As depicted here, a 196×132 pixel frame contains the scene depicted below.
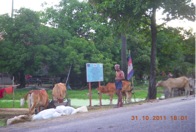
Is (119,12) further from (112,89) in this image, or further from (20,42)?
(20,42)

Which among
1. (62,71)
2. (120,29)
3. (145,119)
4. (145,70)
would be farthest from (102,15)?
(145,70)

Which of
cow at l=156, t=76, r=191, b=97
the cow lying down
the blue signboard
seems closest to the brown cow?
the blue signboard

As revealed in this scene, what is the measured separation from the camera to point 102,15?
68.7 ft

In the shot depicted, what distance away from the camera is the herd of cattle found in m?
14.5

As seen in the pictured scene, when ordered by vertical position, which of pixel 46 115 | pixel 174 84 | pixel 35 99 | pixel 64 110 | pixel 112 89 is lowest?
pixel 46 115

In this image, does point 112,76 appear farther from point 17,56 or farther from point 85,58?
point 17,56

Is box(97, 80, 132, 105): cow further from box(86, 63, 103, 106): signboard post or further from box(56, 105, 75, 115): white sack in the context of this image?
box(56, 105, 75, 115): white sack

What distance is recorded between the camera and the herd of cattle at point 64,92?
1453cm

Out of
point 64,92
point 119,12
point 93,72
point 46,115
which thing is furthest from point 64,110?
point 119,12

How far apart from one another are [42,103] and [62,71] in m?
20.4

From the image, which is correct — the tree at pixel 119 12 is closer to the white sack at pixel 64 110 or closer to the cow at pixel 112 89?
the cow at pixel 112 89

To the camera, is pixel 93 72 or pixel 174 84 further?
pixel 174 84

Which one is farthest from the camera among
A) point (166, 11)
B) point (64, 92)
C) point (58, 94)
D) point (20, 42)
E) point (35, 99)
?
point (20, 42)

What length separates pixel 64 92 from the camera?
1755cm
